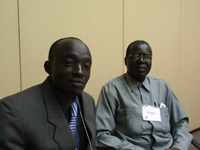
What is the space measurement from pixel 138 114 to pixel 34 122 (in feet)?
2.95

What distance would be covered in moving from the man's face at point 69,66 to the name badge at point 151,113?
2.59 ft

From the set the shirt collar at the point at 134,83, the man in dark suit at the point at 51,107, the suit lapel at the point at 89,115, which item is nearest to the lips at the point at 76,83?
the man in dark suit at the point at 51,107

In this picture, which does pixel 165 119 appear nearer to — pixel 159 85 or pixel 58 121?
pixel 159 85

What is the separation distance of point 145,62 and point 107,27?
79 centimetres

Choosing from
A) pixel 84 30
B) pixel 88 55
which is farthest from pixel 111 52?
pixel 88 55

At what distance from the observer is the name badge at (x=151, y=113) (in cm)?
139

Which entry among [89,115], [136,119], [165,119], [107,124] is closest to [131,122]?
[136,119]

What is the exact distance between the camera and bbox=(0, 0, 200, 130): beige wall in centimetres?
145

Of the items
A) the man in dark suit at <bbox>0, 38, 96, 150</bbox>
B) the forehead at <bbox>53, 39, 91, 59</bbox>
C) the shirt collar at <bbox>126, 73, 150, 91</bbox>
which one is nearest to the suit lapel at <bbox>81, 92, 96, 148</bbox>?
the man in dark suit at <bbox>0, 38, 96, 150</bbox>

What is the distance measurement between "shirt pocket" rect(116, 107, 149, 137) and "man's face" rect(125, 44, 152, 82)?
0.32 m

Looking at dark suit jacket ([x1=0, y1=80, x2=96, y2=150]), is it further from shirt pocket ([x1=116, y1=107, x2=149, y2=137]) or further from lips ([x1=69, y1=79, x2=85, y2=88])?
shirt pocket ([x1=116, y1=107, x2=149, y2=137])

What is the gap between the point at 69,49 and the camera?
31.4 inches

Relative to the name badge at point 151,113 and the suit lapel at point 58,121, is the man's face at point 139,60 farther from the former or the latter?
the suit lapel at point 58,121

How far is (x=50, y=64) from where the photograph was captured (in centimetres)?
85
